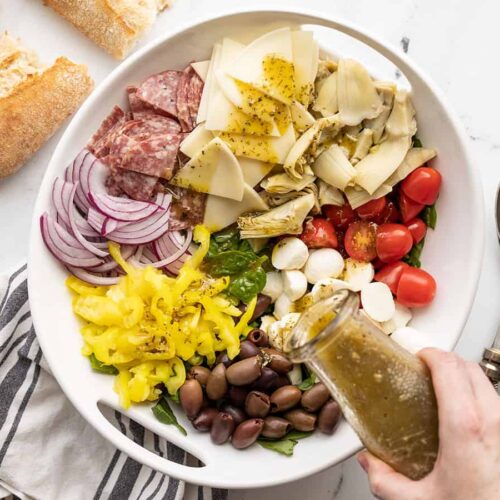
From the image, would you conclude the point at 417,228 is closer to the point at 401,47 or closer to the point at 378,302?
the point at 378,302

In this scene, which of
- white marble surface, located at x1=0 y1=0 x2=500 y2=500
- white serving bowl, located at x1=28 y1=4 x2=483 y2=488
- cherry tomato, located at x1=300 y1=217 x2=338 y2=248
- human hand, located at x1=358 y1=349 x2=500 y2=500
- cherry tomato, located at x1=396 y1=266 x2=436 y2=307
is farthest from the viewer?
white marble surface, located at x1=0 y1=0 x2=500 y2=500

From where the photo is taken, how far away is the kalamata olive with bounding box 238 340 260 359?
2.40m

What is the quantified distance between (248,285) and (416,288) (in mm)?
546

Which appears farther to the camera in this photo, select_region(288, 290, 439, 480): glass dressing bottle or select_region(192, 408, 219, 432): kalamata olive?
select_region(192, 408, 219, 432): kalamata olive

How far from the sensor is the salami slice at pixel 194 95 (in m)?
2.43

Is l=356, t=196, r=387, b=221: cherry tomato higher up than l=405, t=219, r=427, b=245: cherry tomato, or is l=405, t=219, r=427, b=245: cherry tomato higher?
l=356, t=196, r=387, b=221: cherry tomato

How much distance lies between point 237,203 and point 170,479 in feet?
3.18

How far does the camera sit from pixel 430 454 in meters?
1.70

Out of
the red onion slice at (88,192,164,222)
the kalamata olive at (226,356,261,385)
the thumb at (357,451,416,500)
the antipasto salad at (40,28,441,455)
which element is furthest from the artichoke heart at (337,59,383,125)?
the thumb at (357,451,416,500)

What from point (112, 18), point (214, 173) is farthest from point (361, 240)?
point (112, 18)

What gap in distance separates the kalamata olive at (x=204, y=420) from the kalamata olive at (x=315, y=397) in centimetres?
29

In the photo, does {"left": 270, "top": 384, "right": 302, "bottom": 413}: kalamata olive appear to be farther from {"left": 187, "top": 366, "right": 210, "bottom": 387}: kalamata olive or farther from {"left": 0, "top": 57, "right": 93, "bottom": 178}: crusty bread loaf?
{"left": 0, "top": 57, "right": 93, "bottom": 178}: crusty bread loaf

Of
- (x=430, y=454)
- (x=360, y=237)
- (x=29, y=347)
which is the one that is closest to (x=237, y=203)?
(x=360, y=237)

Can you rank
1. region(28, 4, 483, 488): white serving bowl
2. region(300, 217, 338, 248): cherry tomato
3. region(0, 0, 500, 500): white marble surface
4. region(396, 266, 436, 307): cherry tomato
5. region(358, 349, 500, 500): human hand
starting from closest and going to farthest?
region(358, 349, 500, 500): human hand, region(28, 4, 483, 488): white serving bowl, region(396, 266, 436, 307): cherry tomato, region(300, 217, 338, 248): cherry tomato, region(0, 0, 500, 500): white marble surface
